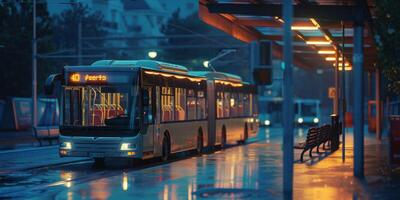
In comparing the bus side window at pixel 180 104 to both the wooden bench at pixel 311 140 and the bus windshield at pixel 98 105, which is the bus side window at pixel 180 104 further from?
the wooden bench at pixel 311 140

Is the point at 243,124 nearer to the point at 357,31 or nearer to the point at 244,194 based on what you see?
the point at 357,31

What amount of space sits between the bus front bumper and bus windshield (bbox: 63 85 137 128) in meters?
0.42

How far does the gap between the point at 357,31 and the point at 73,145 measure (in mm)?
8627

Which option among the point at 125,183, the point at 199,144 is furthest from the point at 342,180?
the point at 199,144

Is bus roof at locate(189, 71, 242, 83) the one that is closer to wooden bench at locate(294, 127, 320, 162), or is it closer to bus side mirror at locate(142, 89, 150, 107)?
wooden bench at locate(294, 127, 320, 162)

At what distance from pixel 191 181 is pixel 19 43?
4247cm

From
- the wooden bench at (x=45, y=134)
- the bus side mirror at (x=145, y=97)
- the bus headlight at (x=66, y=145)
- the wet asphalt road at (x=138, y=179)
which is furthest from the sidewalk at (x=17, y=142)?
the bus side mirror at (x=145, y=97)

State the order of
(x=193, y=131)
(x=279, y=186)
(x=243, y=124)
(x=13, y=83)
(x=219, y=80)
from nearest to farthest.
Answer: (x=279, y=186) < (x=193, y=131) < (x=219, y=80) < (x=243, y=124) < (x=13, y=83)

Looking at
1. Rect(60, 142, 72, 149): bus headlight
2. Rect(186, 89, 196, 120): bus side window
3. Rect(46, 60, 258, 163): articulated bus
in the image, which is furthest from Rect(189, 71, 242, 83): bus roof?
Rect(60, 142, 72, 149): bus headlight

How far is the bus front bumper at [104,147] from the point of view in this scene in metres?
22.3

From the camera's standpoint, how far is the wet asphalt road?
15.7 meters

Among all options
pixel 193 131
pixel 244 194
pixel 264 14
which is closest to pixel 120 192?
pixel 244 194

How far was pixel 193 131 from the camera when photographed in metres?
28.4

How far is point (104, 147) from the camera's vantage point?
73.4ft
